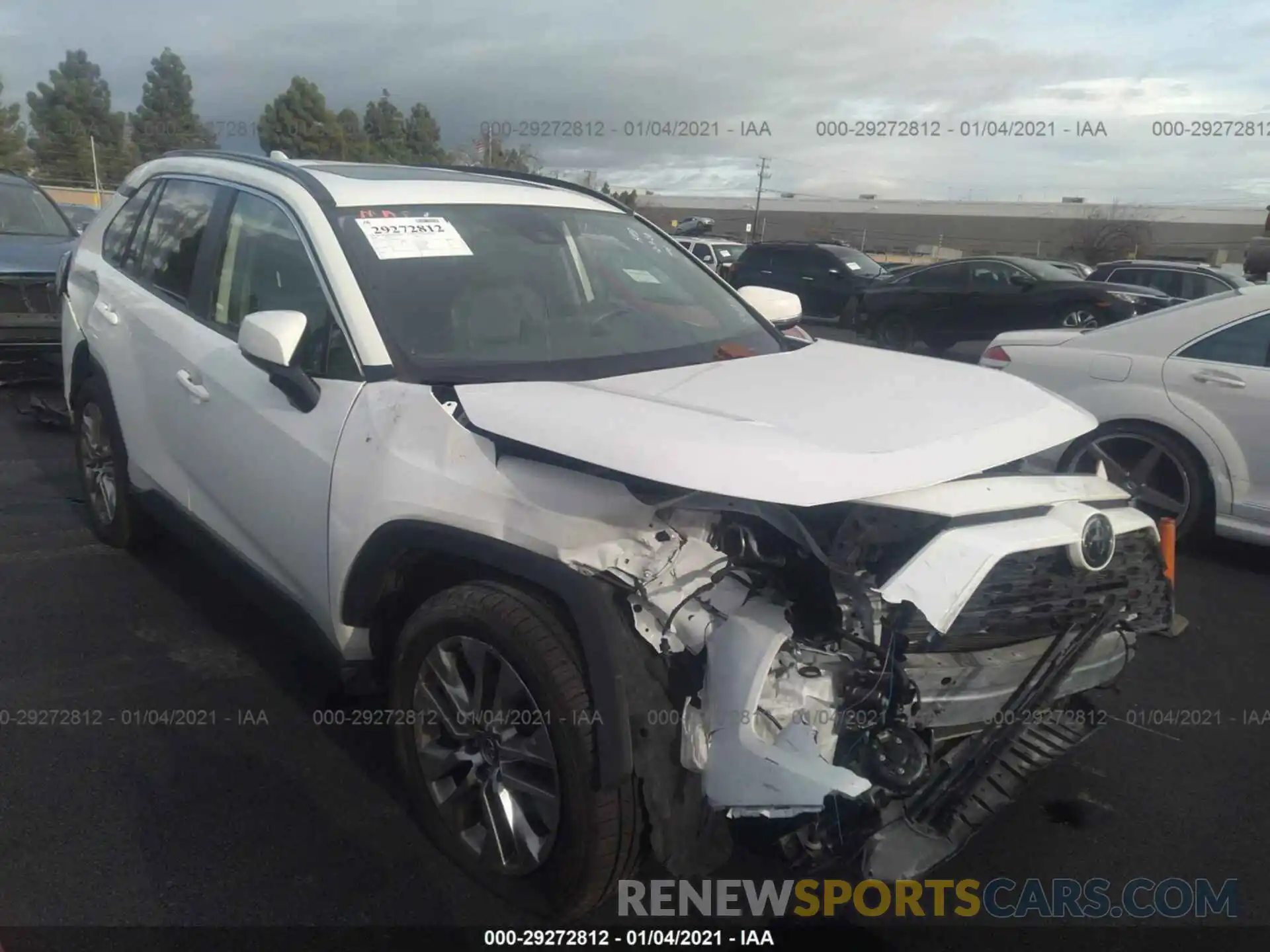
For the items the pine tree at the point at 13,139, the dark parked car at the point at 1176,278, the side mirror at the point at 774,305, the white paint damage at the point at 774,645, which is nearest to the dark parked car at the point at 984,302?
the dark parked car at the point at 1176,278

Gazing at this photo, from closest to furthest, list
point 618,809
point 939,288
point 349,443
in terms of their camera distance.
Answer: point 618,809
point 349,443
point 939,288

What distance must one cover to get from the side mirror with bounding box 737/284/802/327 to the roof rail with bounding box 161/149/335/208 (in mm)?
1731

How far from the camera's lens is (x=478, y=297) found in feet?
10.2

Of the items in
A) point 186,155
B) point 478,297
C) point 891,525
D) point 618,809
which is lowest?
point 618,809

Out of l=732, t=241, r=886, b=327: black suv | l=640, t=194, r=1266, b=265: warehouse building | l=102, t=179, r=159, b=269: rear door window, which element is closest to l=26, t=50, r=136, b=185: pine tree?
l=640, t=194, r=1266, b=265: warehouse building

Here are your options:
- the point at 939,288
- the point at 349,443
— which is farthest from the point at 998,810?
the point at 939,288

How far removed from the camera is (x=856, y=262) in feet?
57.3

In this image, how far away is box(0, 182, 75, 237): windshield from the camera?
933 cm

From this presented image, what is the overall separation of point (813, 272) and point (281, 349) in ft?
51.2

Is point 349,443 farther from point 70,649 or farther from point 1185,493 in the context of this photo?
point 1185,493

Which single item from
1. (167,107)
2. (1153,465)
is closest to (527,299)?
(1153,465)

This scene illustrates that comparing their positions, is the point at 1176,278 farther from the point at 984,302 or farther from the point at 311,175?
the point at 311,175

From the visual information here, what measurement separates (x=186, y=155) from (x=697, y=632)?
3551mm

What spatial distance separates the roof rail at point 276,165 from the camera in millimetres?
3211
